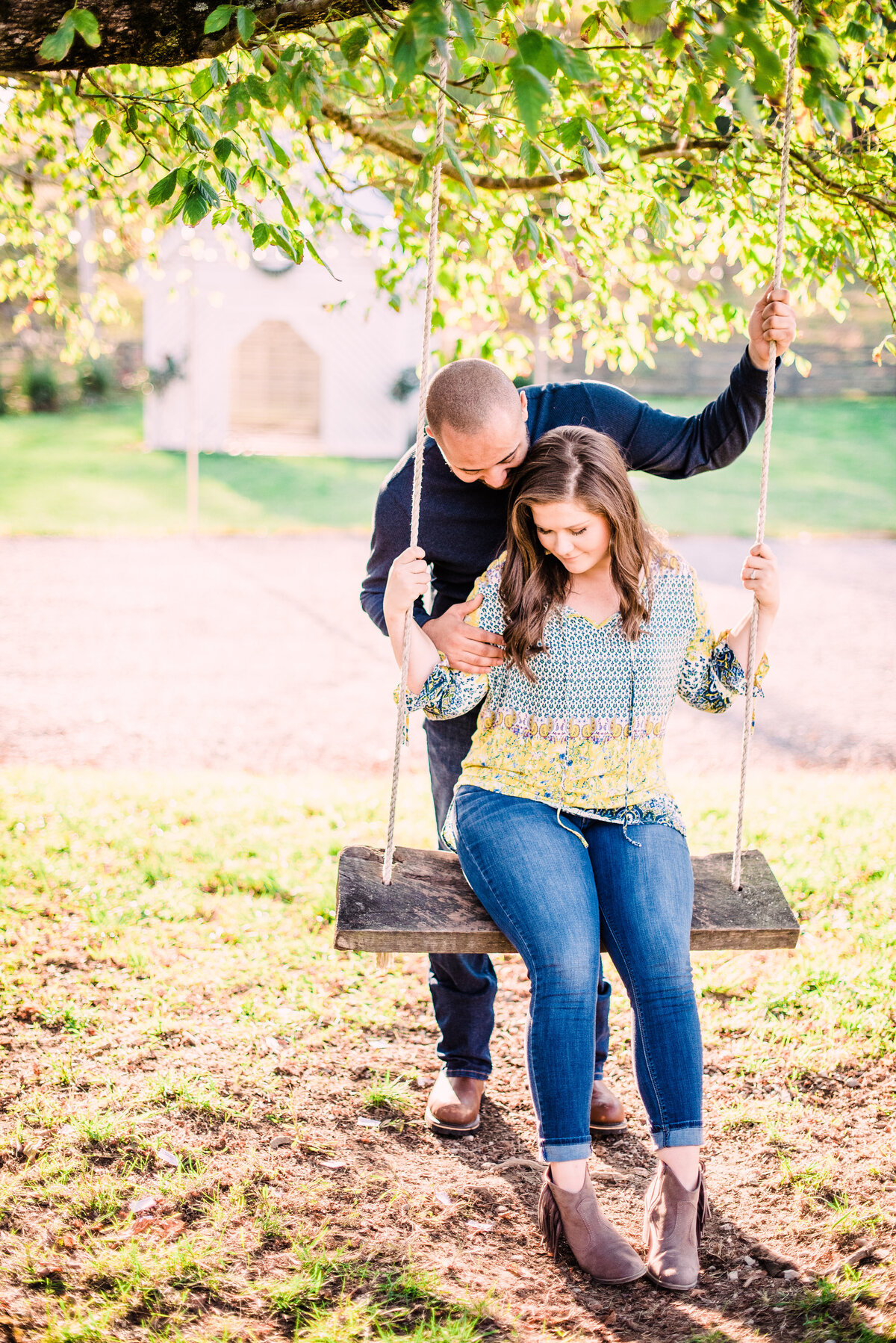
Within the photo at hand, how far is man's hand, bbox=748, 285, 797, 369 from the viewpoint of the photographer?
2.66m

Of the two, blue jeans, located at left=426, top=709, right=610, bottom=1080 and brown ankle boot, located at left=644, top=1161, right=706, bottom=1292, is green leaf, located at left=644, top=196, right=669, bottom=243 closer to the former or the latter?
blue jeans, located at left=426, top=709, right=610, bottom=1080

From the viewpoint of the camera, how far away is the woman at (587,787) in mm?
2334

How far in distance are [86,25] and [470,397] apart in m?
1.05

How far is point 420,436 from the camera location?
2564 millimetres

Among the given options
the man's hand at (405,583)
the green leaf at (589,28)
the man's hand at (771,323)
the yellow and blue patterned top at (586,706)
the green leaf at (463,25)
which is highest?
the green leaf at (589,28)

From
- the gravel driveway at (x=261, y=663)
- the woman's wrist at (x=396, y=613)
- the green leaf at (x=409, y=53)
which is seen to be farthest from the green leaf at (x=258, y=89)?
the gravel driveway at (x=261, y=663)

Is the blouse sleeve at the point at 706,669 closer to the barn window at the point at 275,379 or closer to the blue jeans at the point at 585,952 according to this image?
the blue jeans at the point at 585,952

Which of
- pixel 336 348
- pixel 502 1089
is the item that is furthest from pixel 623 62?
pixel 336 348

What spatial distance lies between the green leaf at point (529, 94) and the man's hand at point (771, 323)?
1.08 m

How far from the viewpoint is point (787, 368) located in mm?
23484

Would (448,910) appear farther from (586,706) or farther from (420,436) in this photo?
(420,436)

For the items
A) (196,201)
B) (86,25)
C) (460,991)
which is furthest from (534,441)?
(460,991)

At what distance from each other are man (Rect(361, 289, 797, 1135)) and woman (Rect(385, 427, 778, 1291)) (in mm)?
108

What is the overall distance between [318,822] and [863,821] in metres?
2.48
